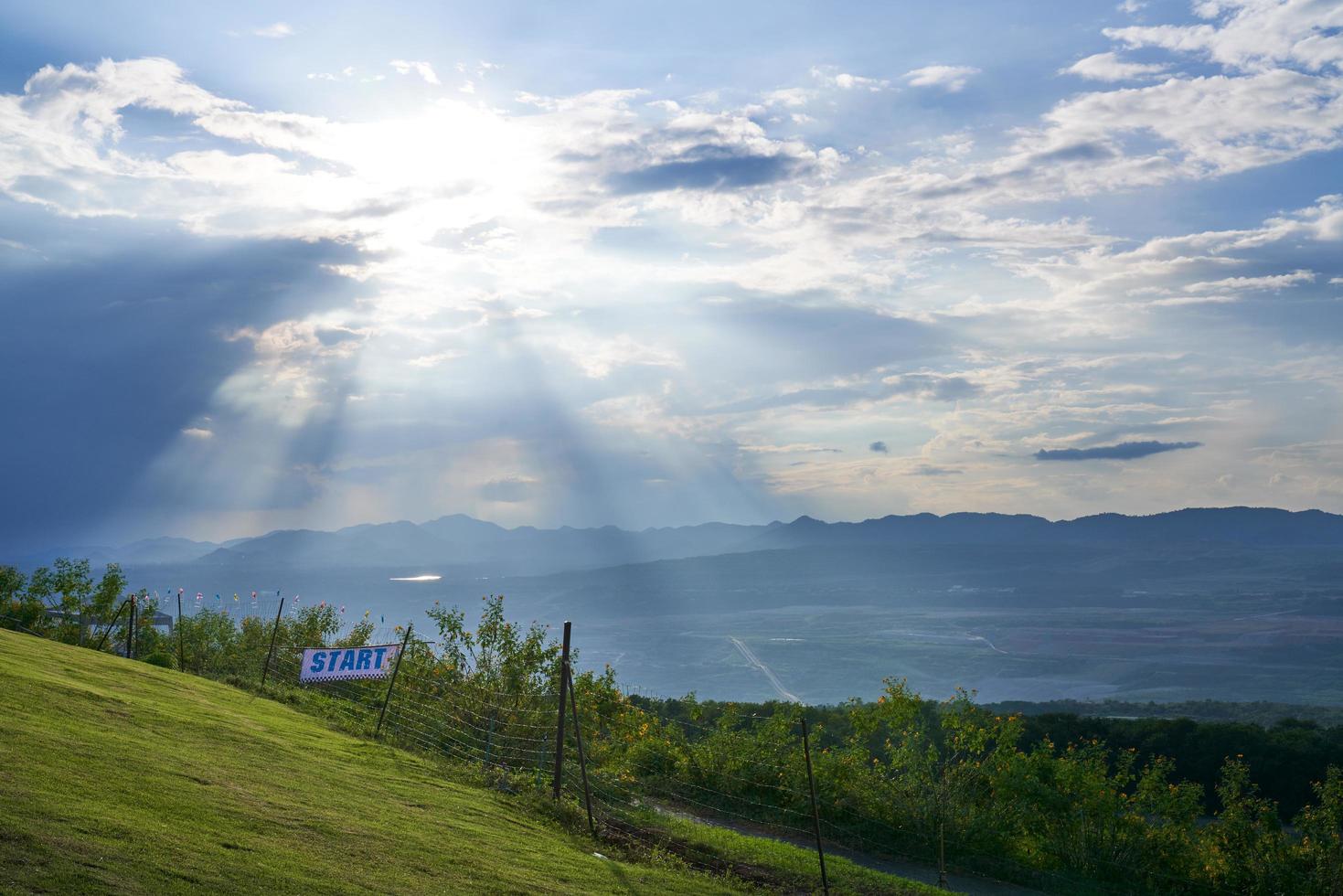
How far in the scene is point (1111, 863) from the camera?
1667 centimetres

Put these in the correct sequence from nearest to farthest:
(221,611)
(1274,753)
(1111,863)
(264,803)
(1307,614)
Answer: (264,803)
(1111,863)
(221,611)
(1274,753)
(1307,614)

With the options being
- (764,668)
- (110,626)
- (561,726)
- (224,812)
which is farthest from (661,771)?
(764,668)

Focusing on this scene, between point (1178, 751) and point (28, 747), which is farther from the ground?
point (28, 747)

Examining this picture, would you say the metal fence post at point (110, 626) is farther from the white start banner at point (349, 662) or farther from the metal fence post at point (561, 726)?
the metal fence post at point (561, 726)

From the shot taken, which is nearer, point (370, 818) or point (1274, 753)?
point (370, 818)

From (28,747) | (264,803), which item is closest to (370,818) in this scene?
(264,803)

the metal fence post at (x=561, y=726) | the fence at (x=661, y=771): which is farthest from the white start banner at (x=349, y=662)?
the metal fence post at (x=561, y=726)

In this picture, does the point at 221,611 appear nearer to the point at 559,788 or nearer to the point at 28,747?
the point at 559,788

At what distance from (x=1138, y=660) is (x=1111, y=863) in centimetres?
14584

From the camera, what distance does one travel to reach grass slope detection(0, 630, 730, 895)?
753cm

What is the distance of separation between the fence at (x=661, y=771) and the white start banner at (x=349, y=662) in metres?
0.49

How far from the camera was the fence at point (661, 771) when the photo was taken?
16.0m

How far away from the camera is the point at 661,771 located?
2158 centimetres

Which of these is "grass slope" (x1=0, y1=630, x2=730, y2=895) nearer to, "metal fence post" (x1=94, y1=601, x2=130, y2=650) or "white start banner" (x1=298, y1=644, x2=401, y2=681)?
"white start banner" (x1=298, y1=644, x2=401, y2=681)
